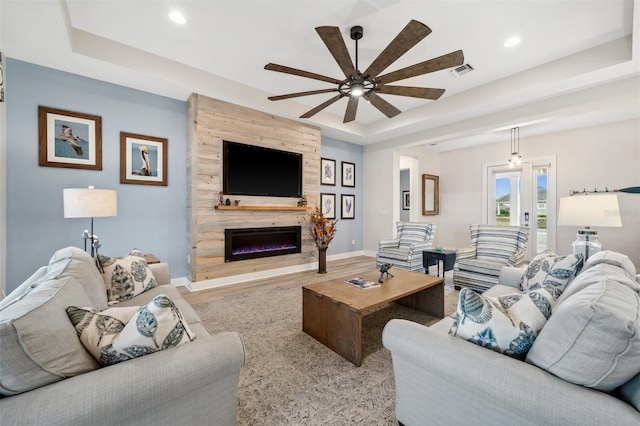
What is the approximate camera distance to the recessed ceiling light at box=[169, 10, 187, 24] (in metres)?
2.54

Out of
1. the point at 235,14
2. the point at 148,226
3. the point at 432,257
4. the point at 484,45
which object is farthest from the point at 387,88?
the point at 148,226

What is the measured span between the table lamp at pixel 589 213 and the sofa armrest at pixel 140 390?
3.06 m

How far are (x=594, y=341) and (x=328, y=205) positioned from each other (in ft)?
17.3

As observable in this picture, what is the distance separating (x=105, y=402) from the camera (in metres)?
0.86

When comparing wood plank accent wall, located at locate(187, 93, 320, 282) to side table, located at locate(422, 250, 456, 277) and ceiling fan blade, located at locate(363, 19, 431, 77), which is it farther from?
ceiling fan blade, located at locate(363, 19, 431, 77)

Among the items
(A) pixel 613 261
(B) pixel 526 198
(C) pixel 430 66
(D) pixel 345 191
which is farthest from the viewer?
(D) pixel 345 191

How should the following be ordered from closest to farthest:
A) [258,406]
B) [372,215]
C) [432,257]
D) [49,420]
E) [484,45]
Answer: [49,420]
[258,406]
[484,45]
[432,257]
[372,215]

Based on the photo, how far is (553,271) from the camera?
1825 millimetres

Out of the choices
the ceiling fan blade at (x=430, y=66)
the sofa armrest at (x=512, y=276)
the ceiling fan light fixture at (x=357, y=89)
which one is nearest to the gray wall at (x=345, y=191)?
the ceiling fan light fixture at (x=357, y=89)

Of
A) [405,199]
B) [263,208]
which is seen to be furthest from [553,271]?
[405,199]

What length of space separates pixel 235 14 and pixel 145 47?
1.36m

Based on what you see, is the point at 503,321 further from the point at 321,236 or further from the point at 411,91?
the point at 321,236

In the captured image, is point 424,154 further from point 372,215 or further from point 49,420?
point 49,420

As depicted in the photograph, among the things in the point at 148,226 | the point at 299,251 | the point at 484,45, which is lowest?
the point at 299,251
